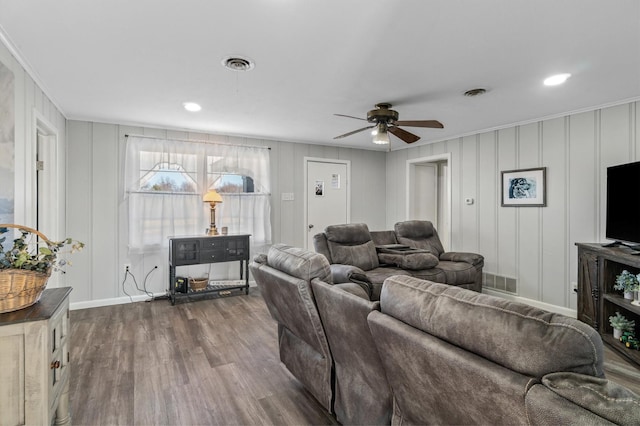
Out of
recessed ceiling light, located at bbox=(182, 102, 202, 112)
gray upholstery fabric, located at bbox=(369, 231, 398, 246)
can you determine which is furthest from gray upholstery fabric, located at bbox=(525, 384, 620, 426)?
gray upholstery fabric, located at bbox=(369, 231, 398, 246)

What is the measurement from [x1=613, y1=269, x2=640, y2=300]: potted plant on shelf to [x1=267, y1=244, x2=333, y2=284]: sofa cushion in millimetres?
2681

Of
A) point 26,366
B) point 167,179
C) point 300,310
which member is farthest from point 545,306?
point 167,179

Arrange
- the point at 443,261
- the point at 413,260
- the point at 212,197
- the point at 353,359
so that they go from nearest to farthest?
the point at 353,359 < the point at 413,260 < the point at 443,261 < the point at 212,197

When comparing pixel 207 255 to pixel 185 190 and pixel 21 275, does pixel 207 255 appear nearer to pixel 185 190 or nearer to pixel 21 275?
pixel 185 190

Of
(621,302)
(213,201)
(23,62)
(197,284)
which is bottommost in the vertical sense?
(197,284)

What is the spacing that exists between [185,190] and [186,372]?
276cm

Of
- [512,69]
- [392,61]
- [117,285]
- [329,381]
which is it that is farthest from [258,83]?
[117,285]

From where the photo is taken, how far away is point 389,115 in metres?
3.30

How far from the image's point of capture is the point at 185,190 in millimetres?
4715

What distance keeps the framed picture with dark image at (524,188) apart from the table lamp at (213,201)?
3.84 m

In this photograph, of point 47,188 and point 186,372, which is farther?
point 47,188

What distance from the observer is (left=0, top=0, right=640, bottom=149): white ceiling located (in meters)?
1.88

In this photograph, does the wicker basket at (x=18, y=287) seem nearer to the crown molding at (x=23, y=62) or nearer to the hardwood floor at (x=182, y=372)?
the hardwood floor at (x=182, y=372)

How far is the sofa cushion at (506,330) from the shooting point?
851 millimetres
